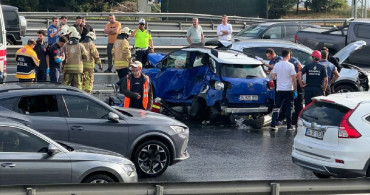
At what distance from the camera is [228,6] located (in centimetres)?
4462

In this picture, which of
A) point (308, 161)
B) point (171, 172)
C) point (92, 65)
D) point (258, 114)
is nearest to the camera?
point (308, 161)

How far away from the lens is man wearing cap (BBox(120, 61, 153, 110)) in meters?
15.1

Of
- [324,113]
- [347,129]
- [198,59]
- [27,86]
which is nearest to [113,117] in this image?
[27,86]

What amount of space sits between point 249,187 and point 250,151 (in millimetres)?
7257

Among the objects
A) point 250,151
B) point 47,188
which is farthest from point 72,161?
point 250,151

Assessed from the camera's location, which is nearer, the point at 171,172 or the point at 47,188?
the point at 47,188

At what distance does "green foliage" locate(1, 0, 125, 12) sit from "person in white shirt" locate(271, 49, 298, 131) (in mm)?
30908

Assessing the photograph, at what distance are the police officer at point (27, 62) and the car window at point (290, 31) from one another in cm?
1155

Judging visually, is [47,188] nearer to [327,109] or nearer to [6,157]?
[6,157]

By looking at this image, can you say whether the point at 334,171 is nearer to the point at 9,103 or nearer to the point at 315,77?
the point at 9,103

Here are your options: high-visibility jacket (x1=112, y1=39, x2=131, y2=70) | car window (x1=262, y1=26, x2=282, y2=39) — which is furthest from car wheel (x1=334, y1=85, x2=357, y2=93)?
car window (x1=262, y1=26, x2=282, y2=39)

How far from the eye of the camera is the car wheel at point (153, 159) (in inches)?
517

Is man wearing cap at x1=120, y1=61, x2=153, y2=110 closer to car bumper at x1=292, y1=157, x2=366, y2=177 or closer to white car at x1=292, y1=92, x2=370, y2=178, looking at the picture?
white car at x1=292, y1=92, x2=370, y2=178

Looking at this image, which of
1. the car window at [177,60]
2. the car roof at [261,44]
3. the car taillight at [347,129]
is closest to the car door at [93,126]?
the car taillight at [347,129]
